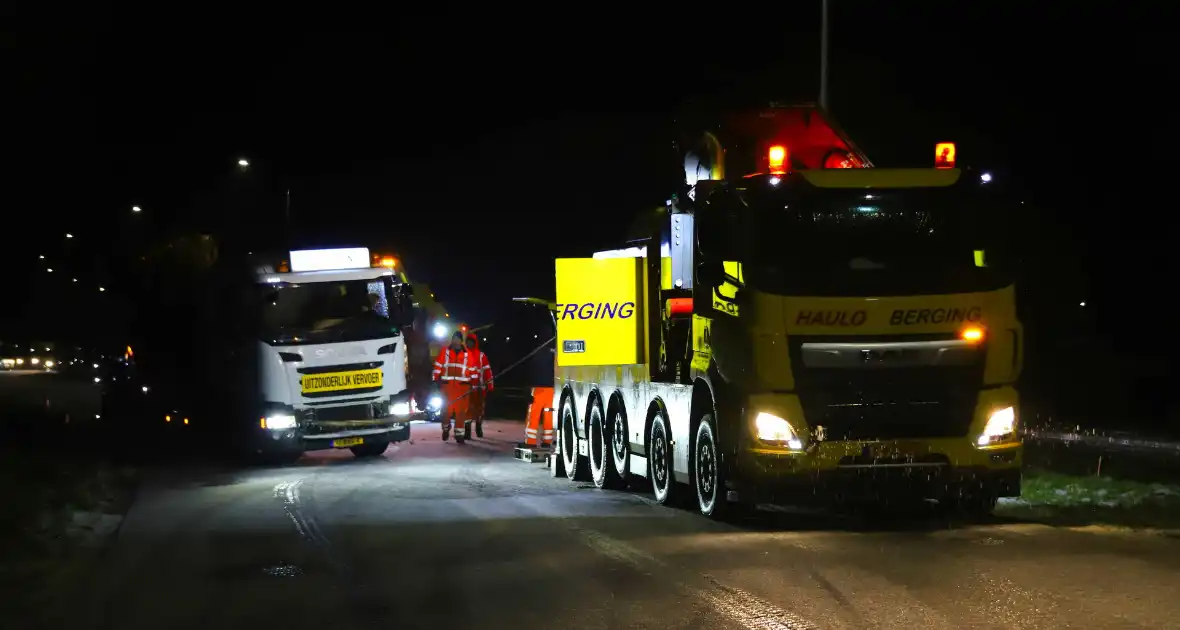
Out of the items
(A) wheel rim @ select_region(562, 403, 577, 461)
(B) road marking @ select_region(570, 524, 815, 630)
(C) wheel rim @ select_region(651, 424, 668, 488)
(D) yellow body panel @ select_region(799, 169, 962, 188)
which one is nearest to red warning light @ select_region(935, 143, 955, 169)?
(D) yellow body panel @ select_region(799, 169, 962, 188)

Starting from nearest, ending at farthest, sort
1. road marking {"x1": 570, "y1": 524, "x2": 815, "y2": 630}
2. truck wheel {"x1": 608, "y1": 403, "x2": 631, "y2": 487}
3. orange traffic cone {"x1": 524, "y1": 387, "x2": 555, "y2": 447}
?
road marking {"x1": 570, "y1": 524, "x2": 815, "y2": 630} < truck wheel {"x1": 608, "y1": 403, "x2": 631, "y2": 487} < orange traffic cone {"x1": 524, "y1": 387, "x2": 555, "y2": 447}

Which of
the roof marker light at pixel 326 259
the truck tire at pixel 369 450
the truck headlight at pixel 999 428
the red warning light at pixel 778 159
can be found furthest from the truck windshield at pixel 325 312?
the truck headlight at pixel 999 428

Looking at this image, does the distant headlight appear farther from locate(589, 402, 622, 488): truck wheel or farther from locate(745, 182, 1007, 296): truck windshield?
locate(745, 182, 1007, 296): truck windshield

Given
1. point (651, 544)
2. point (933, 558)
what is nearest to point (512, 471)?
point (651, 544)

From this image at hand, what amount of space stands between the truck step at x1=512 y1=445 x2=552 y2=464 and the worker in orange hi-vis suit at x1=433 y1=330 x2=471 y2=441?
3.34 meters

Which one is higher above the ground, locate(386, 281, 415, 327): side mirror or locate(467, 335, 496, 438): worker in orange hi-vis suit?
locate(386, 281, 415, 327): side mirror

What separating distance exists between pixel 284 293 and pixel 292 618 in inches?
448

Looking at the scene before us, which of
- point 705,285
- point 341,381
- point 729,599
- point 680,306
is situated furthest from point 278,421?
point 729,599

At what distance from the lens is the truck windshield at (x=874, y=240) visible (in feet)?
35.4

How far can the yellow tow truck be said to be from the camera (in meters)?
10.7

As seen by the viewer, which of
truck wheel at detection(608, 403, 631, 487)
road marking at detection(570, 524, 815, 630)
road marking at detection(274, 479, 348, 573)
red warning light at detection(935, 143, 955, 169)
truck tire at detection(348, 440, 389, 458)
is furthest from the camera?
truck tire at detection(348, 440, 389, 458)

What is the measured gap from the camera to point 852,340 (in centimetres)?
1064

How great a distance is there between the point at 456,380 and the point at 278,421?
4.63 metres

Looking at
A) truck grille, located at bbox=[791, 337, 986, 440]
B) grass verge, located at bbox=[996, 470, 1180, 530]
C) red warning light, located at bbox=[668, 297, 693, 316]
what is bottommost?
grass verge, located at bbox=[996, 470, 1180, 530]
